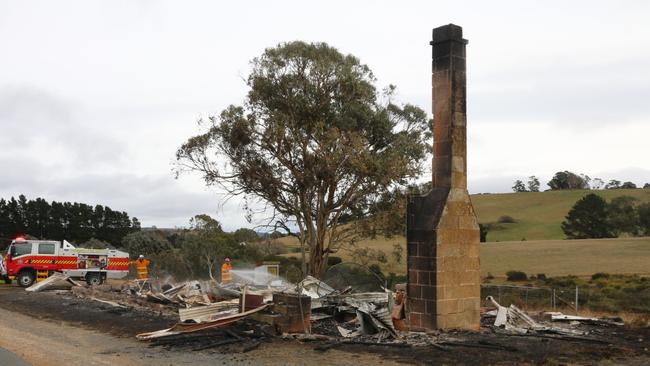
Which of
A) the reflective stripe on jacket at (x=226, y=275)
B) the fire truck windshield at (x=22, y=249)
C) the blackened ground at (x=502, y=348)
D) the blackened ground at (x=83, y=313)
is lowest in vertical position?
the blackened ground at (x=83, y=313)

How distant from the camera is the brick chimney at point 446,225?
14.3 meters

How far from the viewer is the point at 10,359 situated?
10.7m

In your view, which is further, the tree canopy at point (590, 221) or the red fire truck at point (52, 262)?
the tree canopy at point (590, 221)

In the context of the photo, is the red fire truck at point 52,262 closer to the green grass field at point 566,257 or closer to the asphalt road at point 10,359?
the green grass field at point 566,257

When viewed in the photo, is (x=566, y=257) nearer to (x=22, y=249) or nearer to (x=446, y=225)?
(x=22, y=249)

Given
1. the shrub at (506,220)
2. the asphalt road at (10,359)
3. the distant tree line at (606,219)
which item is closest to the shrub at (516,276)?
the distant tree line at (606,219)

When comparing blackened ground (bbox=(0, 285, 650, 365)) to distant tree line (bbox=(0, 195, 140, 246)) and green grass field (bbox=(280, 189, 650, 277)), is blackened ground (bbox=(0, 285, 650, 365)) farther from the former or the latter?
distant tree line (bbox=(0, 195, 140, 246))

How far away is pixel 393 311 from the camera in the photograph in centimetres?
1525

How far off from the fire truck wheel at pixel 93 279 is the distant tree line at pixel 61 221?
34278 millimetres

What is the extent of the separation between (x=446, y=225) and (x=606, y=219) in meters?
68.1

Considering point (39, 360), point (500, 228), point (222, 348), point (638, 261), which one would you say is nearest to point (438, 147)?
point (222, 348)

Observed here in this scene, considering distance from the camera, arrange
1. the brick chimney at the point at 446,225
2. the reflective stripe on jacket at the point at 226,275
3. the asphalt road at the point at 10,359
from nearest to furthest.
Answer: the asphalt road at the point at 10,359 < the brick chimney at the point at 446,225 < the reflective stripe on jacket at the point at 226,275

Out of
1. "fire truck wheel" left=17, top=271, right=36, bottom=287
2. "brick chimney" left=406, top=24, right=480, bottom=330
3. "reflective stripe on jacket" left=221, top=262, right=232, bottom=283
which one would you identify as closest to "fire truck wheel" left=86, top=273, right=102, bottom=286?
"fire truck wheel" left=17, top=271, right=36, bottom=287

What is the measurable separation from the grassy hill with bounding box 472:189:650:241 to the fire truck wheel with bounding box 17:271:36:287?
195 ft
